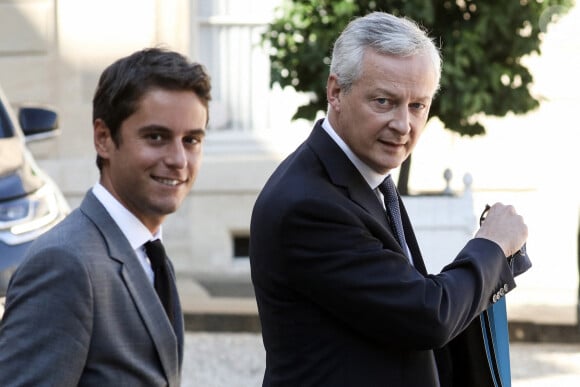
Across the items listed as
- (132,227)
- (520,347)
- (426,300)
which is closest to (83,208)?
(132,227)

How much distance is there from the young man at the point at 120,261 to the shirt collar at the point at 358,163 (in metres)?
0.33

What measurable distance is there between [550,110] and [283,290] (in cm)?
1012

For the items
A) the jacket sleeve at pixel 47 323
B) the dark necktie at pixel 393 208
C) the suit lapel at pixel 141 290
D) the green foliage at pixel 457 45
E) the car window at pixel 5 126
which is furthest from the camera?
the green foliage at pixel 457 45

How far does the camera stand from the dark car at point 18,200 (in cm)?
619

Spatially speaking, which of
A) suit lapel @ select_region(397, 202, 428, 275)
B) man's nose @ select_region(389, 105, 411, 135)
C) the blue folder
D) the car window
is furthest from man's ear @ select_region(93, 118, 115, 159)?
the car window

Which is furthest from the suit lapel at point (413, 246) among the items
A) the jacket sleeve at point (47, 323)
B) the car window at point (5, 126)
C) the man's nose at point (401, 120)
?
the car window at point (5, 126)

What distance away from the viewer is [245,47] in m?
14.3

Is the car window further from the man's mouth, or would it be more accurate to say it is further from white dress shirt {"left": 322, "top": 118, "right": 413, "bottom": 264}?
the man's mouth

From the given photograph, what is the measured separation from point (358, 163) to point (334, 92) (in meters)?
0.17

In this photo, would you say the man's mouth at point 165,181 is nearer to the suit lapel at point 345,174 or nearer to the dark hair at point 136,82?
the dark hair at point 136,82

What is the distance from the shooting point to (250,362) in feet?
31.2

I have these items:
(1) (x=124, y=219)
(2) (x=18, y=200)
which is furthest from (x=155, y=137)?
(2) (x=18, y=200)

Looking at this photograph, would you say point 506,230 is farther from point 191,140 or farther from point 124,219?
point 124,219

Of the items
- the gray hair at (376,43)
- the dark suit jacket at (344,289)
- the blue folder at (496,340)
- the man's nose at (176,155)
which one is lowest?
the blue folder at (496,340)
